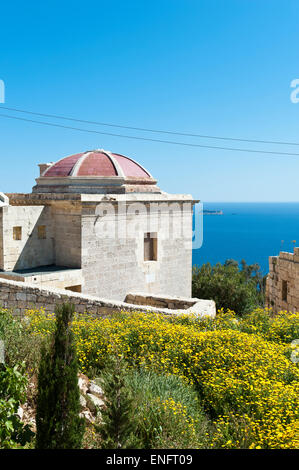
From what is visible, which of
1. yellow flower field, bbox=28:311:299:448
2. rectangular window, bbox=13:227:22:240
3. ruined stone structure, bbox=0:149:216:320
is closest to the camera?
yellow flower field, bbox=28:311:299:448

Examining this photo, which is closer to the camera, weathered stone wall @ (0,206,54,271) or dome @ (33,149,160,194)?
weathered stone wall @ (0,206,54,271)

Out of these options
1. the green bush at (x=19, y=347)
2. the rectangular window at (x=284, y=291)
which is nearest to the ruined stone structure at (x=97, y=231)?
the rectangular window at (x=284, y=291)

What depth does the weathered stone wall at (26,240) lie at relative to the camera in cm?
1441

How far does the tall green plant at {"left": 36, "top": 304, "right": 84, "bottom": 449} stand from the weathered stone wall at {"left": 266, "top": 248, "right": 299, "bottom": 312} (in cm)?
1109

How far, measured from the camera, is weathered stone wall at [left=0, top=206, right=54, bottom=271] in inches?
567

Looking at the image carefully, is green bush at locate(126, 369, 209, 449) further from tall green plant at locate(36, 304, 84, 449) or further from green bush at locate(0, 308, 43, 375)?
green bush at locate(0, 308, 43, 375)

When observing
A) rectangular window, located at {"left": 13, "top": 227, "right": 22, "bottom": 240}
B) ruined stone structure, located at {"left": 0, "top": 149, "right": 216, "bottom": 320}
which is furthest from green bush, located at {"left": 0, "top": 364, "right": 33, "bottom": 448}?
rectangular window, located at {"left": 13, "top": 227, "right": 22, "bottom": 240}

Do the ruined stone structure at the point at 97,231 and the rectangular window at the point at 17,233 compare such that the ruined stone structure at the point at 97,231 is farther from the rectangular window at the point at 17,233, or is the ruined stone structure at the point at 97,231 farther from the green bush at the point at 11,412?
the green bush at the point at 11,412

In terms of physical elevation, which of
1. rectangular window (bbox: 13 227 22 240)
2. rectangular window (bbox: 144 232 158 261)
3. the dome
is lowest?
rectangular window (bbox: 144 232 158 261)

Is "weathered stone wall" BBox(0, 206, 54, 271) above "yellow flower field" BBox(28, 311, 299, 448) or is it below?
above

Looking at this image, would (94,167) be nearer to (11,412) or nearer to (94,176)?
(94,176)

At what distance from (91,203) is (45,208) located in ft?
6.79
